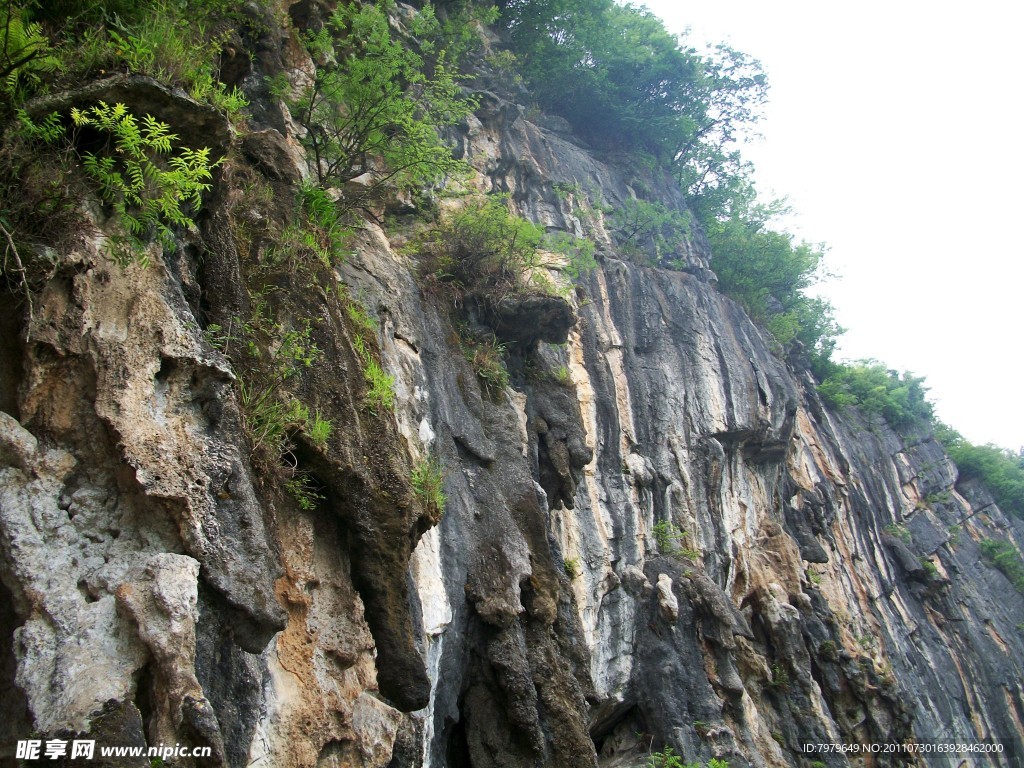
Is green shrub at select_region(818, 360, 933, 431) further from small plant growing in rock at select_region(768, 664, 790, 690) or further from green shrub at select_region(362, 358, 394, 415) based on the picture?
green shrub at select_region(362, 358, 394, 415)

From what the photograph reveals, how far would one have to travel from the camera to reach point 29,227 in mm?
4031

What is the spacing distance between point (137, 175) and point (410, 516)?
3122mm

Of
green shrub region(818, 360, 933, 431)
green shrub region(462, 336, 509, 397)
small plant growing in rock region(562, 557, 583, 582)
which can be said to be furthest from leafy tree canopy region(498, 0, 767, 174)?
small plant growing in rock region(562, 557, 583, 582)

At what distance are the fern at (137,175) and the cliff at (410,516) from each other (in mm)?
161

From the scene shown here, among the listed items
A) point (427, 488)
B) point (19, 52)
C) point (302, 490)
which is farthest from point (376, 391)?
point (19, 52)

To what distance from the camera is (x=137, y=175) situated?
4.27 m

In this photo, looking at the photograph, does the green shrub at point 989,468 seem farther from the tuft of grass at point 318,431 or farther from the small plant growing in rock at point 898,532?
the tuft of grass at point 318,431

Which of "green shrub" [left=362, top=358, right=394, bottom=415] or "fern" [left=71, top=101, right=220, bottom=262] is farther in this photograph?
"green shrub" [left=362, top=358, right=394, bottom=415]

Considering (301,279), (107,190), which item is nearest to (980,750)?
(301,279)

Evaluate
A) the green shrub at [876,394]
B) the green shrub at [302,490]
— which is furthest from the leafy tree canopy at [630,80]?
the green shrub at [302,490]

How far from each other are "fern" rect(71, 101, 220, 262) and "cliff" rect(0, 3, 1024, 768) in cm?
16

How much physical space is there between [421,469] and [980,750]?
64.2 ft

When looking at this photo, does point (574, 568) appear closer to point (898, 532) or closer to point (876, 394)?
point (898, 532)

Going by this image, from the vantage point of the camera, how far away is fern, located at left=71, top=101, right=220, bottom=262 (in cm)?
415
